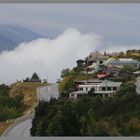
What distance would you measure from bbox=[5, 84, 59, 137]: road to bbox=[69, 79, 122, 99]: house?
0.13 metres

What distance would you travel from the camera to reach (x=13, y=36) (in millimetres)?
2914

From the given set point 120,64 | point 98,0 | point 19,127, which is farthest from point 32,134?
point 98,0

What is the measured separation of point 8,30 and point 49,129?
31.7 inches

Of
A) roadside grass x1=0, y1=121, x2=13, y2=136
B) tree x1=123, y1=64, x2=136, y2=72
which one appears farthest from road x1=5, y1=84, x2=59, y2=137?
tree x1=123, y1=64, x2=136, y2=72

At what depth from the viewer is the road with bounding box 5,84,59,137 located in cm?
288

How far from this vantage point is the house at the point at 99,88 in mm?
2908

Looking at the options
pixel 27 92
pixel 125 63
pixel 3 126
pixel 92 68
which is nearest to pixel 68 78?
pixel 92 68

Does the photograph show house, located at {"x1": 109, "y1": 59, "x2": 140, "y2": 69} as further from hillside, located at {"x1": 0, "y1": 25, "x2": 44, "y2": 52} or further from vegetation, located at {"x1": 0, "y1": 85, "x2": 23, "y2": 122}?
vegetation, located at {"x1": 0, "y1": 85, "x2": 23, "y2": 122}

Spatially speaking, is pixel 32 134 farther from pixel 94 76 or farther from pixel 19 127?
pixel 94 76

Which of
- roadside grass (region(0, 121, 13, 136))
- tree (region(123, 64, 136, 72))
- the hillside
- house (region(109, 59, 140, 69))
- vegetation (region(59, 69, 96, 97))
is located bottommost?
roadside grass (region(0, 121, 13, 136))

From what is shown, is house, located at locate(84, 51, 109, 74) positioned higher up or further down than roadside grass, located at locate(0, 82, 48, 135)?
higher up

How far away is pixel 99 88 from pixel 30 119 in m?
0.56

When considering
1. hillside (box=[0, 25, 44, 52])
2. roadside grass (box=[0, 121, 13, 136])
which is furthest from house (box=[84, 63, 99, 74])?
roadside grass (box=[0, 121, 13, 136])

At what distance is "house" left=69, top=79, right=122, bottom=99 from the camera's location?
2.91 m
